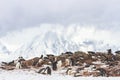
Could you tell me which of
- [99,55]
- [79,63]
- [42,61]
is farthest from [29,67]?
[99,55]

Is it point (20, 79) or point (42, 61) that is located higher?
point (42, 61)

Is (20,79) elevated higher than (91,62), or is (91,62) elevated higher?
(91,62)

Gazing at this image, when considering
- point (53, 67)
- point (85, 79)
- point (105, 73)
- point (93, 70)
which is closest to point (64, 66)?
point (53, 67)

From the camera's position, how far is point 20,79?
24734 mm

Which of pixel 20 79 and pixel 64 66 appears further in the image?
pixel 64 66

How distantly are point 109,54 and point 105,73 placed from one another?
9.09m

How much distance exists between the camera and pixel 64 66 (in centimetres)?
3666

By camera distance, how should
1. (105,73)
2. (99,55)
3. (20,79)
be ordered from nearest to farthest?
(20,79) < (105,73) < (99,55)

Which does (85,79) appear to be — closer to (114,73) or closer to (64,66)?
(114,73)

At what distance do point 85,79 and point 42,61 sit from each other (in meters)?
13.0

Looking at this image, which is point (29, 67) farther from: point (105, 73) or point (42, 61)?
point (105, 73)

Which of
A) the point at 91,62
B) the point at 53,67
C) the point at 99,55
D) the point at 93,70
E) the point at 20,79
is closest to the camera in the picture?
the point at 20,79

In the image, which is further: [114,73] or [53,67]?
[53,67]

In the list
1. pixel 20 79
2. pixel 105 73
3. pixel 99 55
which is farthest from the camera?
pixel 99 55
